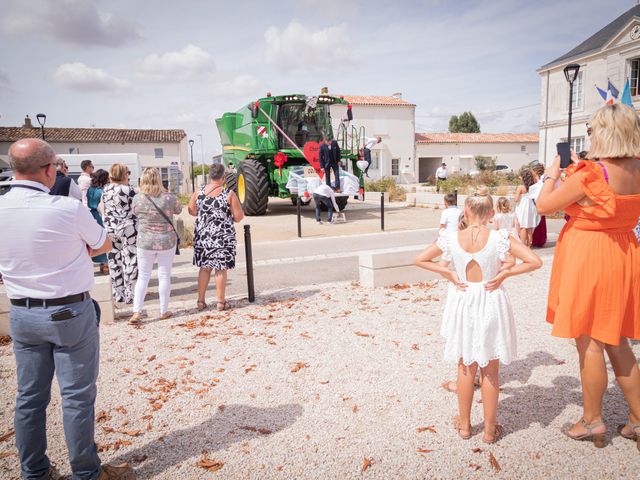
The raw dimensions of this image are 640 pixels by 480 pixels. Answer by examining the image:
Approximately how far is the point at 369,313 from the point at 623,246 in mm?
3246

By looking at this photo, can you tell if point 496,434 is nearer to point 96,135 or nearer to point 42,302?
point 42,302

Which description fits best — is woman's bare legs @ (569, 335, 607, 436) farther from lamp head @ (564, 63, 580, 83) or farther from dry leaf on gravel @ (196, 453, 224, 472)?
lamp head @ (564, 63, 580, 83)

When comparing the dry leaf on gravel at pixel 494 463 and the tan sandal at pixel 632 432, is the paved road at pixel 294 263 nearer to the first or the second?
the dry leaf on gravel at pixel 494 463

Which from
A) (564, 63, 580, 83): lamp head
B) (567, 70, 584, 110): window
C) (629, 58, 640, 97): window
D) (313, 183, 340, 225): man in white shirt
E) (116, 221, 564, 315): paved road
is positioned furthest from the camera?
(567, 70, 584, 110): window

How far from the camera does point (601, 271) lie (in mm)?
2639

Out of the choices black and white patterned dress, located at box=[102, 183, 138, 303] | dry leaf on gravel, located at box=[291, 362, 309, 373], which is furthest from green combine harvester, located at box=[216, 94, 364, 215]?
dry leaf on gravel, located at box=[291, 362, 309, 373]

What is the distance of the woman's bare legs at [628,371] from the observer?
2.74 m

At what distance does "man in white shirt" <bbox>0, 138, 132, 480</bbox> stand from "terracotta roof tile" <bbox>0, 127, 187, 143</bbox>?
44.3 m

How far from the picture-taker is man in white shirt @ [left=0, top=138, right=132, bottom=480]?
7.56 feet

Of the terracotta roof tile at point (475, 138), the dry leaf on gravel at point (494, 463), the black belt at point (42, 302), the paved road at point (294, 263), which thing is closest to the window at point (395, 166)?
the terracotta roof tile at point (475, 138)

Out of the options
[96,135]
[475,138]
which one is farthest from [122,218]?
[475,138]

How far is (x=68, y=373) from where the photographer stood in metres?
2.37

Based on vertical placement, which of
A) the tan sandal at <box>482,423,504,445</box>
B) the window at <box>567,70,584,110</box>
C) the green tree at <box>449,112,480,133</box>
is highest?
the green tree at <box>449,112,480,133</box>

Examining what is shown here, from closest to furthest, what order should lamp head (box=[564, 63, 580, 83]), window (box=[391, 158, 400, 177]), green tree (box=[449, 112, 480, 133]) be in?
1. lamp head (box=[564, 63, 580, 83])
2. window (box=[391, 158, 400, 177])
3. green tree (box=[449, 112, 480, 133])
